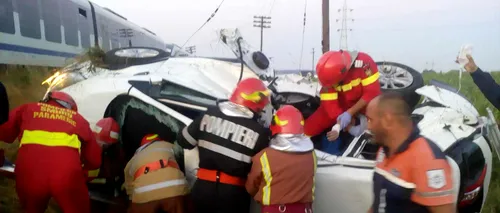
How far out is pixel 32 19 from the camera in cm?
963

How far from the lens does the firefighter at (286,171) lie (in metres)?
3.29

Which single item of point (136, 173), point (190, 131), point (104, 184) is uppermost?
point (190, 131)

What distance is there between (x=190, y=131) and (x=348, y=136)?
67.0 inches

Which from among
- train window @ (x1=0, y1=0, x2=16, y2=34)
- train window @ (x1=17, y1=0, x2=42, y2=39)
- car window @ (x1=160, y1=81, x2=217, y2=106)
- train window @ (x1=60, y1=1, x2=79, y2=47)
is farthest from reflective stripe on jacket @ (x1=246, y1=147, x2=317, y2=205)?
train window @ (x1=60, y1=1, x2=79, y2=47)

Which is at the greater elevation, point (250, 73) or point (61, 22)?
point (61, 22)

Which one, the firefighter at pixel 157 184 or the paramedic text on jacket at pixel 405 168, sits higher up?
the paramedic text on jacket at pixel 405 168

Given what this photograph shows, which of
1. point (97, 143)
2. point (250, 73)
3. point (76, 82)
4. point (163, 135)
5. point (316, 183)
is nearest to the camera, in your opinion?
point (316, 183)

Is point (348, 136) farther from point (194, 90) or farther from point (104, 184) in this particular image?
point (104, 184)

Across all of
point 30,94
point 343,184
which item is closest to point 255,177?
point 343,184

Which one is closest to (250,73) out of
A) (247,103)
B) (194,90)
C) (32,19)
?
(194,90)

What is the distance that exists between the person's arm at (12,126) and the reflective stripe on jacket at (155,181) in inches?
37.3

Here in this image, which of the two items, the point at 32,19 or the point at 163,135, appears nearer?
the point at 163,135

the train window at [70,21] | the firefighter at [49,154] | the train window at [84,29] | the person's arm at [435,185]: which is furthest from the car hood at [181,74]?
the train window at [84,29]

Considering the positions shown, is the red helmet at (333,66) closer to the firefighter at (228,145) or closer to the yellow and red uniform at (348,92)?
the yellow and red uniform at (348,92)
